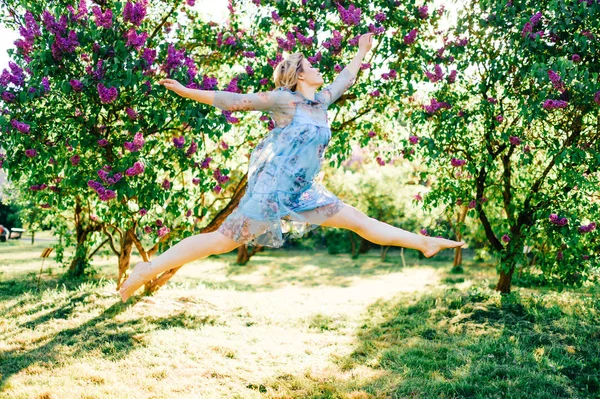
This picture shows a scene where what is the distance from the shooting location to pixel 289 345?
559 cm

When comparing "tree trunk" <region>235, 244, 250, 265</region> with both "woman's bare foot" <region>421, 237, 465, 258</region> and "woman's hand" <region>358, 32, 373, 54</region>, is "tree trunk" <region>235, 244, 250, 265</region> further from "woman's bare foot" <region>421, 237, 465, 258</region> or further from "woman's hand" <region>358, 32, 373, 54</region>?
"woman's bare foot" <region>421, 237, 465, 258</region>

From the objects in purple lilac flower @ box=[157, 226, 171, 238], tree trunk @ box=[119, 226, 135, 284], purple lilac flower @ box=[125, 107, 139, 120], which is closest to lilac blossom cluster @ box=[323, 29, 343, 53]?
purple lilac flower @ box=[125, 107, 139, 120]

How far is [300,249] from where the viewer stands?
88.5 feet

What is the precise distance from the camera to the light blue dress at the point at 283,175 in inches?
130

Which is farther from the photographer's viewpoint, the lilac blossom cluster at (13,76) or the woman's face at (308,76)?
the lilac blossom cluster at (13,76)

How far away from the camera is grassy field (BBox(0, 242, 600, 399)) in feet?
13.5

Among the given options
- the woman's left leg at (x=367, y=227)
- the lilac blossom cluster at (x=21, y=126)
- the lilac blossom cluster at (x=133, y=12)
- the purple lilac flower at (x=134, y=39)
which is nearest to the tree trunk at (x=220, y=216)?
the purple lilac flower at (x=134, y=39)

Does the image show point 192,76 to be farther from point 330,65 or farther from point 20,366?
point 20,366

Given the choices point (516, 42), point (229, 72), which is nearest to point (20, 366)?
point (229, 72)

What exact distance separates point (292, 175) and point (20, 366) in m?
3.18

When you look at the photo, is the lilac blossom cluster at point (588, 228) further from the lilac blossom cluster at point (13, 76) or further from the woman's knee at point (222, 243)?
the lilac blossom cluster at point (13, 76)

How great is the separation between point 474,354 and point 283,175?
9.35 ft

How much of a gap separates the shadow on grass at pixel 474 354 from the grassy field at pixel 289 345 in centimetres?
2

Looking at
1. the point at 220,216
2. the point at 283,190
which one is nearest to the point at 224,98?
the point at 283,190
